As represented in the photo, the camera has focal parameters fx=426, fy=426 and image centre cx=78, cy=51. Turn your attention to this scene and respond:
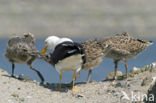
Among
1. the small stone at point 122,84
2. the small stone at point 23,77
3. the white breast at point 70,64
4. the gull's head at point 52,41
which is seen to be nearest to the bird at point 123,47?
the small stone at point 122,84

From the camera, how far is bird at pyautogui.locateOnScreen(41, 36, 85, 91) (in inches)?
571

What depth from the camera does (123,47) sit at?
17.5 m

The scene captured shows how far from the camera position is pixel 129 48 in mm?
17656

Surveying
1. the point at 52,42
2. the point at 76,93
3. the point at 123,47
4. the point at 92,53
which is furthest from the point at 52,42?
the point at 123,47

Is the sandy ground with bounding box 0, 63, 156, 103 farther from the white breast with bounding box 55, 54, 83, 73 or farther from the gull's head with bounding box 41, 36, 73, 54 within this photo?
the gull's head with bounding box 41, 36, 73, 54

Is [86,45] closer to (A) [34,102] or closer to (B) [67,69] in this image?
(B) [67,69]

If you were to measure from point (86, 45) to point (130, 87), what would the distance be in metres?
2.55

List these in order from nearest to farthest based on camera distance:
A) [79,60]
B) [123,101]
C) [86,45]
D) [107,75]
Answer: [123,101]
[79,60]
[86,45]
[107,75]

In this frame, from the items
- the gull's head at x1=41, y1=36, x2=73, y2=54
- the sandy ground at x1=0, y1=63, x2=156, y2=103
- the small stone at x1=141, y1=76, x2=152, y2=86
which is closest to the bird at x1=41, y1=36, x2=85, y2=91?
the gull's head at x1=41, y1=36, x2=73, y2=54

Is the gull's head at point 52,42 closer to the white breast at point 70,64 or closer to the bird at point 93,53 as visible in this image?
the white breast at point 70,64

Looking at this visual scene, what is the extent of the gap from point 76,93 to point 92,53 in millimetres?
1832

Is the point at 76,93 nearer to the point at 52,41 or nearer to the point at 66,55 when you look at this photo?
the point at 66,55

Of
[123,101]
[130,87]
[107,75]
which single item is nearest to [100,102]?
[123,101]

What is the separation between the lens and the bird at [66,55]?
14.5 metres
